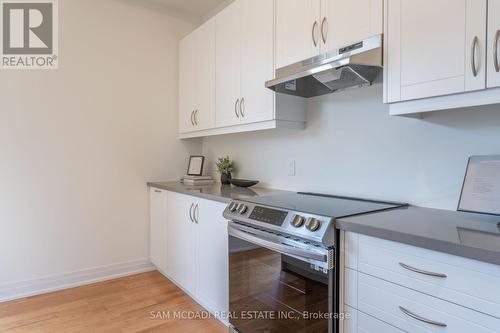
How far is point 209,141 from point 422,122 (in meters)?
2.26

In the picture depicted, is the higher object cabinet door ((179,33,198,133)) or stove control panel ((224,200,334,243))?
cabinet door ((179,33,198,133))

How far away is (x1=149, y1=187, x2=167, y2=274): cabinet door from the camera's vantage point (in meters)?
2.84

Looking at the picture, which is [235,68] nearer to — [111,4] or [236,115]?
[236,115]

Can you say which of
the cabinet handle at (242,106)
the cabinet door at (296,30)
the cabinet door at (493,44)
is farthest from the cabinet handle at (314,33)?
the cabinet door at (493,44)

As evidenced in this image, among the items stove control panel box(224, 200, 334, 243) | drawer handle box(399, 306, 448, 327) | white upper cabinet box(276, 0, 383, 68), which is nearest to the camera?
drawer handle box(399, 306, 448, 327)

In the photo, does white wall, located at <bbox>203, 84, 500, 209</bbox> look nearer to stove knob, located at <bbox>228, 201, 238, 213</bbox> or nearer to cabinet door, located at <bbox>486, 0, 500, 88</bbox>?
cabinet door, located at <bbox>486, 0, 500, 88</bbox>

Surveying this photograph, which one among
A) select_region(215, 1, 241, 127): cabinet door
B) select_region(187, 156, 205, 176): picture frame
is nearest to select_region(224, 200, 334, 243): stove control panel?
select_region(215, 1, 241, 127): cabinet door

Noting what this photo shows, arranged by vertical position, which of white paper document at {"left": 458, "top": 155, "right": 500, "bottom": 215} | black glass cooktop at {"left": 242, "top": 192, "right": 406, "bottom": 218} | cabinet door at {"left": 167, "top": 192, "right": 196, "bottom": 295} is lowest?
cabinet door at {"left": 167, "top": 192, "right": 196, "bottom": 295}

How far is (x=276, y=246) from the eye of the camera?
1.50m

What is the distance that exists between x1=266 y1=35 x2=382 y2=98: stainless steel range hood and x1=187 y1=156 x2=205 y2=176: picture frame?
140 centimetres

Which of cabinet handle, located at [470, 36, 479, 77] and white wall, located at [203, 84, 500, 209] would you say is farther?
white wall, located at [203, 84, 500, 209]

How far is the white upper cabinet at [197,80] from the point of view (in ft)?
8.81

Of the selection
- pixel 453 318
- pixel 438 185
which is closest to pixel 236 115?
pixel 438 185

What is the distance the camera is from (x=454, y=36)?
3.94 ft
